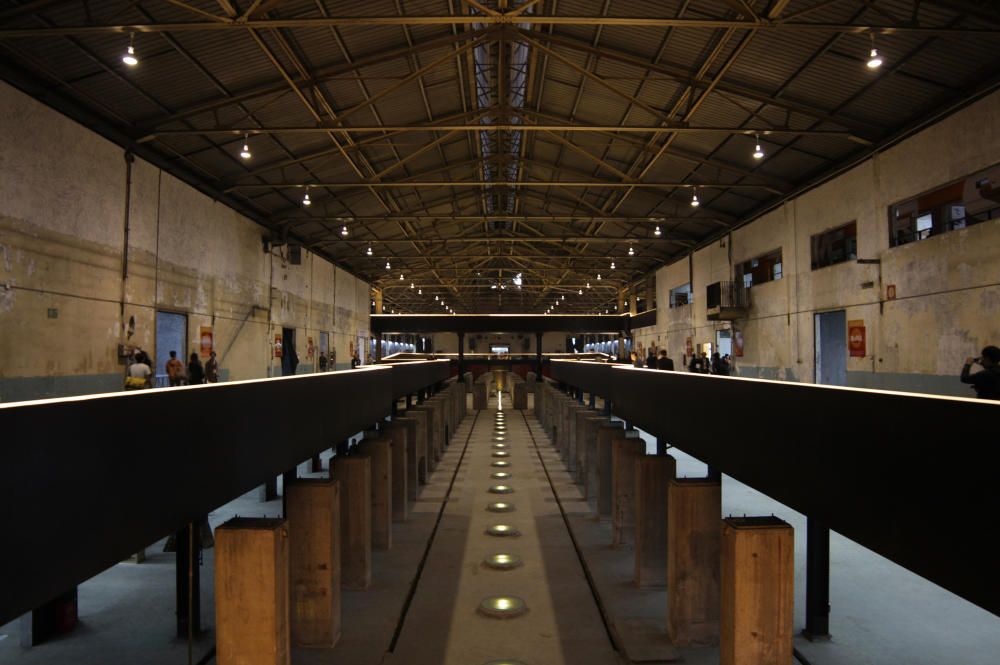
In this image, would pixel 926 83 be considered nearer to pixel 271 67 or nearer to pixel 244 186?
pixel 271 67

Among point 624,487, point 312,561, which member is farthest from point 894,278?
point 312,561

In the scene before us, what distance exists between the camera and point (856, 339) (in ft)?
49.1

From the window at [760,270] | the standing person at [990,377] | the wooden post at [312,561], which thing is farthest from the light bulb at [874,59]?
the wooden post at [312,561]

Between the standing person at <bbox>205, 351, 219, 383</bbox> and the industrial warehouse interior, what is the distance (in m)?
0.60

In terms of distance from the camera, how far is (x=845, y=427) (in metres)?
2.81

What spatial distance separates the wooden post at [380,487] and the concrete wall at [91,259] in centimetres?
673

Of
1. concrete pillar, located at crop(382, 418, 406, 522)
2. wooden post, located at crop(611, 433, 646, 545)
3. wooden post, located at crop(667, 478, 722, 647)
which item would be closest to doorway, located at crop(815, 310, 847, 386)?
wooden post, located at crop(611, 433, 646, 545)

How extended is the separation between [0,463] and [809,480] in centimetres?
326

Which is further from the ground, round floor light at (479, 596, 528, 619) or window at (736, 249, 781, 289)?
window at (736, 249, 781, 289)

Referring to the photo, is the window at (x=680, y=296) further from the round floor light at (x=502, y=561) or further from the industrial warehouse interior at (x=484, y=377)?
the round floor light at (x=502, y=561)

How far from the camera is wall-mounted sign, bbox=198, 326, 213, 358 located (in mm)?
16781

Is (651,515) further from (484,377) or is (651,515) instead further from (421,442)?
(484,377)

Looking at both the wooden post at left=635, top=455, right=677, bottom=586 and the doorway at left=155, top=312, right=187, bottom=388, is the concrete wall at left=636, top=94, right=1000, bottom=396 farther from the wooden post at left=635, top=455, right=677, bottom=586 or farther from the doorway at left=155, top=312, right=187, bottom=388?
the doorway at left=155, top=312, right=187, bottom=388

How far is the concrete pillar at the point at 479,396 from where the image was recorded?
79.9ft
